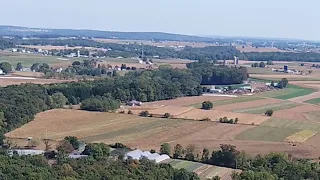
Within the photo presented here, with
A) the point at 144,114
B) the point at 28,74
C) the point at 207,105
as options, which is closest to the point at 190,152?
the point at 144,114

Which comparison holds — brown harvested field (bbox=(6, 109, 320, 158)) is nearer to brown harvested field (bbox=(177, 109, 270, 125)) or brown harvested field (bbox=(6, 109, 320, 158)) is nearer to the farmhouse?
brown harvested field (bbox=(177, 109, 270, 125))

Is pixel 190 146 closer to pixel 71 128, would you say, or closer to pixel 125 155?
pixel 125 155

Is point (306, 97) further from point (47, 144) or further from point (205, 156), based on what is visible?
point (47, 144)

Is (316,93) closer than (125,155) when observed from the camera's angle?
No

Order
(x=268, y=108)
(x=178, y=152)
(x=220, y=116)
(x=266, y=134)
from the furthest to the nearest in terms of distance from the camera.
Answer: (x=268, y=108)
(x=220, y=116)
(x=266, y=134)
(x=178, y=152)

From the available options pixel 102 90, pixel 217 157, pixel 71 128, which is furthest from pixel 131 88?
pixel 217 157

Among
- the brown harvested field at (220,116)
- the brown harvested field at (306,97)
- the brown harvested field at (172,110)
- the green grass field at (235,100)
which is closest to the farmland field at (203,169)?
the brown harvested field at (220,116)

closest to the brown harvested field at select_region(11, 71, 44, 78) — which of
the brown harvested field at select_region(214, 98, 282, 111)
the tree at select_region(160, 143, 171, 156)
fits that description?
the brown harvested field at select_region(214, 98, 282, 111)
